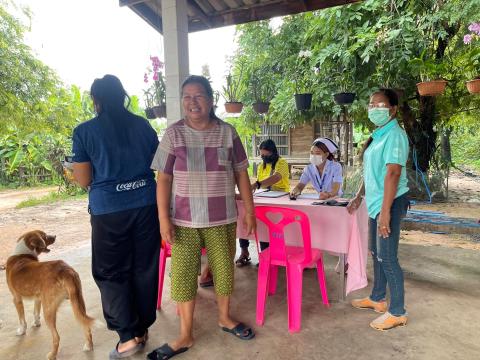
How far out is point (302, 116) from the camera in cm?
721

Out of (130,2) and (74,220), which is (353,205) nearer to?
(130,2)

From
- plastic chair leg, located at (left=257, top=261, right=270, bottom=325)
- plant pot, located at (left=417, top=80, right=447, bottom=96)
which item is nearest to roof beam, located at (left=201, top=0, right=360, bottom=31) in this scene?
plant pot, located at (left=417, top=80, right=447, bottom=96)

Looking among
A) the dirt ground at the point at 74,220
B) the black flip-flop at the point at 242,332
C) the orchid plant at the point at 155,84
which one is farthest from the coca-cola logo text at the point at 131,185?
the dirt ground at the point at 74,220

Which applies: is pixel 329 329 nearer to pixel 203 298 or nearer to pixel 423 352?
pixel 423 352

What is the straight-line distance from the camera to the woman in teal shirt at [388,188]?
7.50ft

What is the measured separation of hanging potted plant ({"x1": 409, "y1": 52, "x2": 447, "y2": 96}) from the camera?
5.17 meters

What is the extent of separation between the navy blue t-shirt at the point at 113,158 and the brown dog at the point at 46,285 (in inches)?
19.9

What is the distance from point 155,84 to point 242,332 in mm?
2936

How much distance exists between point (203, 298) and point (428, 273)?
2.27m

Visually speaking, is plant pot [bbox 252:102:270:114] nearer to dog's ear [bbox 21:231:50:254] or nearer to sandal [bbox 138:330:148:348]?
dog's ear [bbox 21:231:50:254]

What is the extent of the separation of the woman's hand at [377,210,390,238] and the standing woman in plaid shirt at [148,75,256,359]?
0.93m

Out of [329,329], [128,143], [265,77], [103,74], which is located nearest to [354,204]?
[329,329]

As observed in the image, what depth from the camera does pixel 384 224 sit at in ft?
7.66

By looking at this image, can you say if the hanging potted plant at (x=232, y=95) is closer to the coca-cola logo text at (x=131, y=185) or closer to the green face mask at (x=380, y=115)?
the green face mask at (x=380, y=115)
